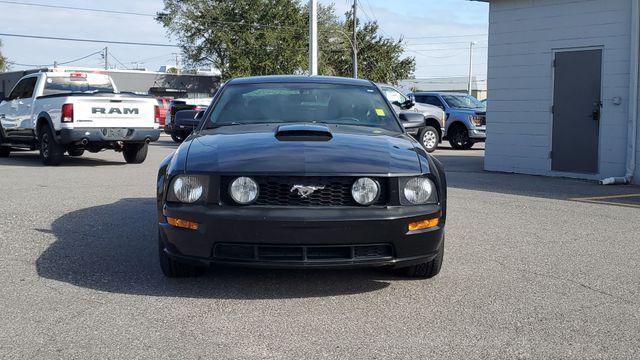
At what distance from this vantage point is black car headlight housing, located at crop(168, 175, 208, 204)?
15.3 feet

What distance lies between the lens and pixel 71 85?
16.0m

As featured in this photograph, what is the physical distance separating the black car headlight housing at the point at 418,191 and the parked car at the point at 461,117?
16829 millimetres

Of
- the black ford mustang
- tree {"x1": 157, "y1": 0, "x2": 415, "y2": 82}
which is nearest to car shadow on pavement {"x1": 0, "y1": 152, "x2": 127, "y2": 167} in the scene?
the black ford mustang

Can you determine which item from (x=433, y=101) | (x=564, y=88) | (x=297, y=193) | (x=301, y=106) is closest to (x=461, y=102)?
(x=433, y=101)

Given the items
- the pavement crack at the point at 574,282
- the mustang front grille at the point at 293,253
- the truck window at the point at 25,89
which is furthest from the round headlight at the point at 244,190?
the truck window at the point at 25,89

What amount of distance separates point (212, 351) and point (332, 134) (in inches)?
80.8

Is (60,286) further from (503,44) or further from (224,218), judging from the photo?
(503,44)

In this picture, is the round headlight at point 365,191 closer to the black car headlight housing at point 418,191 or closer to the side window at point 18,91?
the black car headlight housing at point 418,191

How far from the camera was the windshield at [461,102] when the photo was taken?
22.1m

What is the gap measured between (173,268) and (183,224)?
574mm

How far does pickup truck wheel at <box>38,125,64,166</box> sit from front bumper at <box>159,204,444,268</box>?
10823 millimetres

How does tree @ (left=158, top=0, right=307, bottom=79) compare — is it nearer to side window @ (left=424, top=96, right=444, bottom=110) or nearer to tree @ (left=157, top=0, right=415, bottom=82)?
tree @ (left=157, top=0, right=415, bottom=82)

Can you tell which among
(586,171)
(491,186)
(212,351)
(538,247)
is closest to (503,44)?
(586,171)

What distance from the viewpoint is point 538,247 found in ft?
22.0
